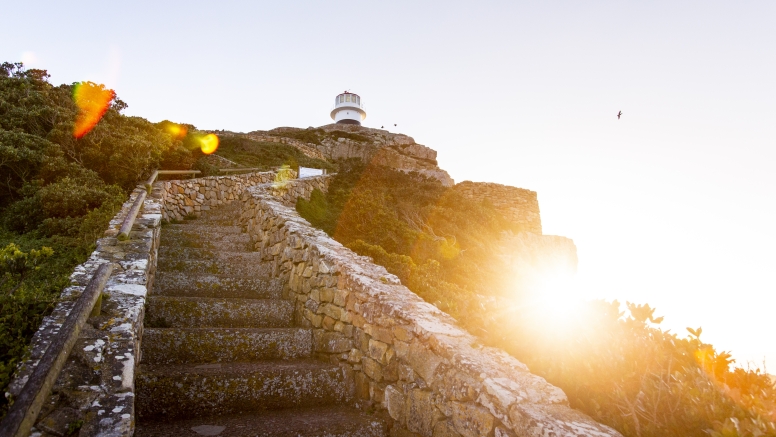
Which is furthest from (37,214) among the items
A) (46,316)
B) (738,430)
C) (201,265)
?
(738,430)

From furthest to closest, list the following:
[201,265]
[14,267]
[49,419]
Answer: [201,265]
[14,267]
[49,419]

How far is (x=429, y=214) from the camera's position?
12.5m

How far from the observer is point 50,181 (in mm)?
8969

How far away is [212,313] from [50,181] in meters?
7.43

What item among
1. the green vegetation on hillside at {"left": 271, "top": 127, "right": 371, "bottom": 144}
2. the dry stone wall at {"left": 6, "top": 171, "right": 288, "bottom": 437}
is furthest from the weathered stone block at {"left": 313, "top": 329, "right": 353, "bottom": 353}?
the green vegetation on hillside at {"left": 271, "top": 127, "right": 371, "bottom": 144}

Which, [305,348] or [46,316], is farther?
[305,348]

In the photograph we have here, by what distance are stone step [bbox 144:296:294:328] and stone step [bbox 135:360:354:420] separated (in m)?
0.75

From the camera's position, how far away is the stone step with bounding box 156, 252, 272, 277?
555cm

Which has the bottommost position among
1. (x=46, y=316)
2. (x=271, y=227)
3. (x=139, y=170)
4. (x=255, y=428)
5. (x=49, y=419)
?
(x=255, y=428)

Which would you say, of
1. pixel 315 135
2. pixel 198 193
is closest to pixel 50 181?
pixel 198 193

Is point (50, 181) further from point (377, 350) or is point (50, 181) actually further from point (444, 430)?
point (444, 430)

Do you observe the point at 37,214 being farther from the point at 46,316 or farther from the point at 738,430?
the point at 738,430

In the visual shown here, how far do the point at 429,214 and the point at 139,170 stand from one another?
25.9 feet

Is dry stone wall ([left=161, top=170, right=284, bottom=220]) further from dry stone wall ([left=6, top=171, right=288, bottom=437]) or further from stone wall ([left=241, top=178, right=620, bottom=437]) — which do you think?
stone wall ([left=241, top=178, right=620, bottom=437])
